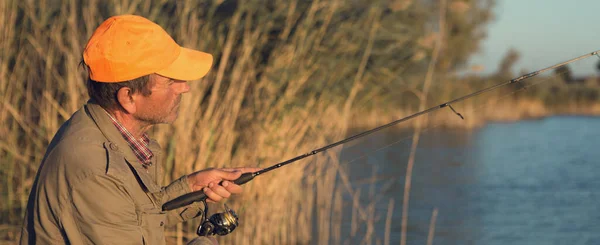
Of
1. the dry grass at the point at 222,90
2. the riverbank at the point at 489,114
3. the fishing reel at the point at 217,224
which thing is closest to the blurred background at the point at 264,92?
the dry grass at the point at 222,90

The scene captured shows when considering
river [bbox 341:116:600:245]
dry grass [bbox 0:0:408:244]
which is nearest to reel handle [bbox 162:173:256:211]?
river [bbox 341:116:600:245]

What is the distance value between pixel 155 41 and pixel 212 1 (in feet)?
10.8

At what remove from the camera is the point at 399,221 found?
776 cm

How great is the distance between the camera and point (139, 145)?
2832 mm

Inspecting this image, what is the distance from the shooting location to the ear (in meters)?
2.70

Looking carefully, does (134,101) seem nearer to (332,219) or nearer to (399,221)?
(332,219)

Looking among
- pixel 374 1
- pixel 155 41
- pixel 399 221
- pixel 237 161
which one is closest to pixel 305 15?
pixel 374 1

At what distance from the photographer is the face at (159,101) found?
2.74m

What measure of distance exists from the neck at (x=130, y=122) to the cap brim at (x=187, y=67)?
16cm

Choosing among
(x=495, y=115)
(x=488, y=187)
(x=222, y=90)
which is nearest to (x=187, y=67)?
(x=222, y=90)

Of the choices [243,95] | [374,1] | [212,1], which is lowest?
[243,95]

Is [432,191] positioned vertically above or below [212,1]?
above

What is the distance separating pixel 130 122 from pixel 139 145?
0.09m

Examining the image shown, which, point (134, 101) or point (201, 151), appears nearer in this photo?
point (134, 101)
